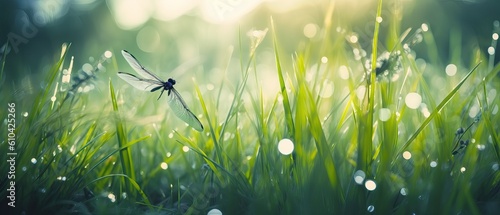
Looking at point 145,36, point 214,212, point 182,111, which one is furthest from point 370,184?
point 145,36

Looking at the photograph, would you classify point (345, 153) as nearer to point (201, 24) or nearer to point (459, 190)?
point (459, 190)

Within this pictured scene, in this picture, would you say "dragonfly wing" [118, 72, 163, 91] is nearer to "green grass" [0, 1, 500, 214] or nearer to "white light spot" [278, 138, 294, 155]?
"green grass" [0, 1, 500, 214]

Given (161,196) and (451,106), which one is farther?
(451,106)

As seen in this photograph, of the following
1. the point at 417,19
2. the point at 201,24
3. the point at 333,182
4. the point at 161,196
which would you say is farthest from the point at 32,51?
the point at 333,182

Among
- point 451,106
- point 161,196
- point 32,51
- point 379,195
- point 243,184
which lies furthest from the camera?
point 32,51

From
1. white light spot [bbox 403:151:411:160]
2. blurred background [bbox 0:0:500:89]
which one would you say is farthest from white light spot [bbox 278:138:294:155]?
blurred background [bbox 0:0:500:89]

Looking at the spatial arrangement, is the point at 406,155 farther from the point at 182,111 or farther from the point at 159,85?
the point at 159,85

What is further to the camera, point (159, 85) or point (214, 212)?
point (159, 85)

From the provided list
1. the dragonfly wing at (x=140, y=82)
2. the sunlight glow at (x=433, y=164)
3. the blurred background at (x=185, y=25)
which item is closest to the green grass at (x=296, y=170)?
the sunlight glow at (x=433, y=164)
